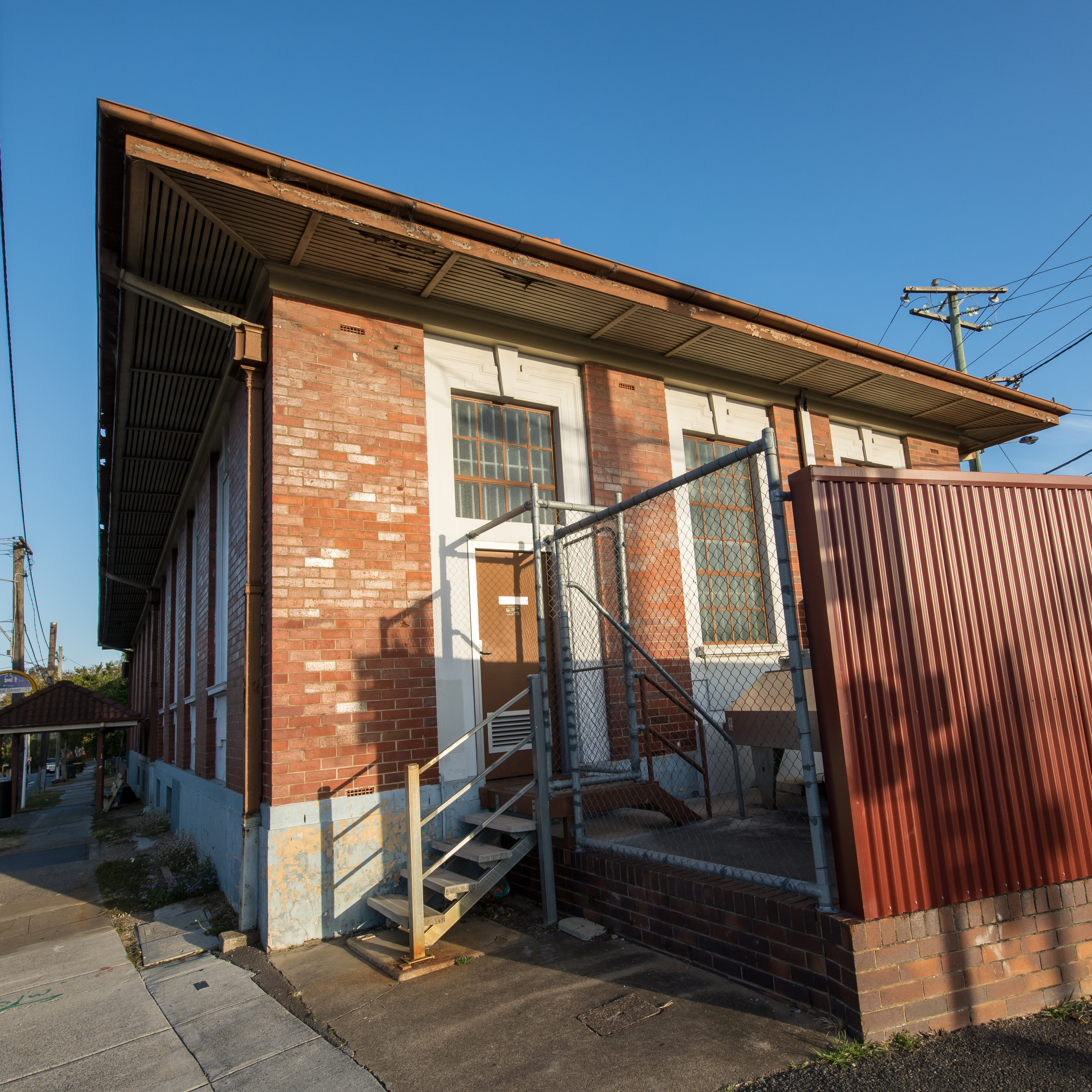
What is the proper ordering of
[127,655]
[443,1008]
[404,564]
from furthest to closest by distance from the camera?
1. [127,655]
2. [404,564]
3. [443,1008]

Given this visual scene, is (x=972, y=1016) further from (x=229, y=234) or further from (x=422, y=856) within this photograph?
(x=229, y=234)

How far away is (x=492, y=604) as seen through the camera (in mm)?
7445

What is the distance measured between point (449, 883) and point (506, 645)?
2.50m

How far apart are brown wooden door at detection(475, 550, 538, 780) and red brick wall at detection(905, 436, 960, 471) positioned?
6.50 m

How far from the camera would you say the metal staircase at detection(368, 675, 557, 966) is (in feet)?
16.9

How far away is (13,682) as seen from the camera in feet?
84.7

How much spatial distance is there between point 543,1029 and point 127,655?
121ft

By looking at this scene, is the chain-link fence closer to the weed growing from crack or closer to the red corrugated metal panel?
the red corrugated metal panel

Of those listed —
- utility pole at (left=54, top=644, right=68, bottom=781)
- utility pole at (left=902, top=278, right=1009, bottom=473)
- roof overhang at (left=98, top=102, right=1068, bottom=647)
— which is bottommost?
utility pole at (left=54, top=644, right=68, bottom=781)

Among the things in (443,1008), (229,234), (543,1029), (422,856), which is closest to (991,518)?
(543,1029)

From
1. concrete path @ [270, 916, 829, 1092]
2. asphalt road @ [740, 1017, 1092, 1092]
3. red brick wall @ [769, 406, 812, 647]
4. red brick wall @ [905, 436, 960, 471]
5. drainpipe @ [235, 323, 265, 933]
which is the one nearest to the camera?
asphalt road @ [740, 1017, 1092, 1092]

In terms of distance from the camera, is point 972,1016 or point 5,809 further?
point 5,809

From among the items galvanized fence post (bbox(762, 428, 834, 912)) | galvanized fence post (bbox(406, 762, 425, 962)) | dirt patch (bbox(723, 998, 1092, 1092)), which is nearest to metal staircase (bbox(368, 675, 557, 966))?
galvanized fence post (bbox(406, 762, 425, 962))

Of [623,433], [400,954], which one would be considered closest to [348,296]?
[623,433]
